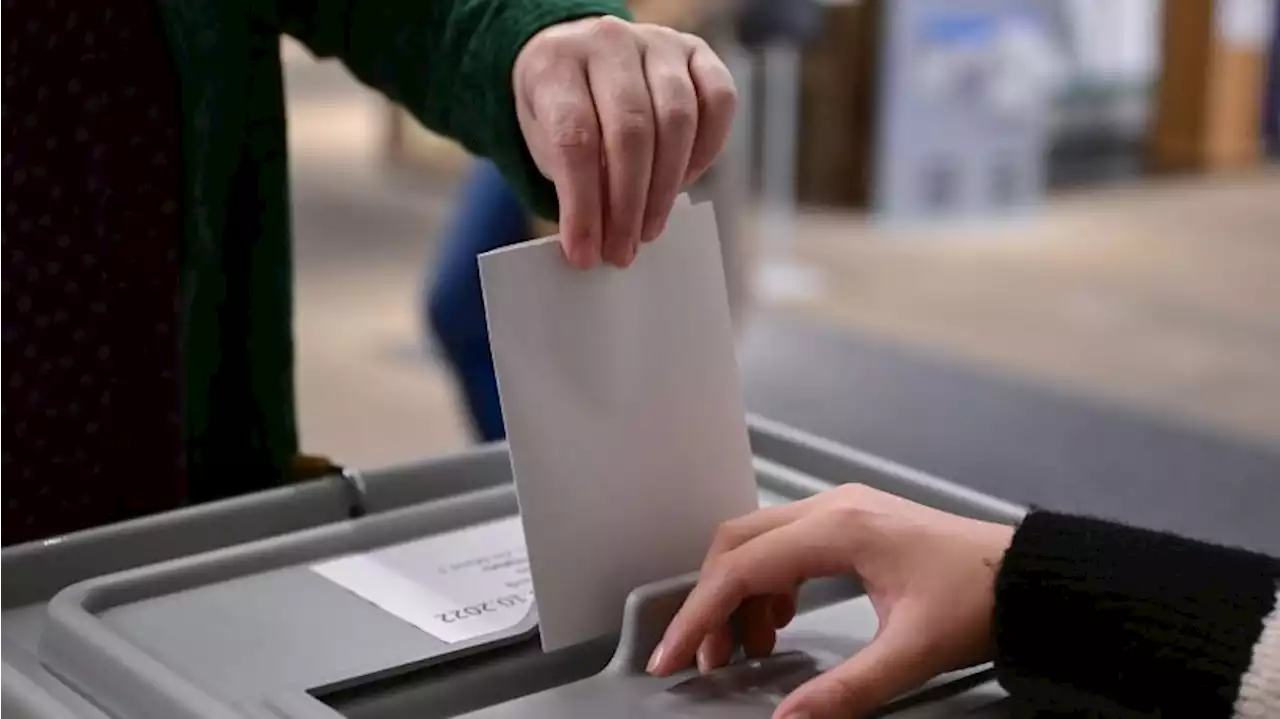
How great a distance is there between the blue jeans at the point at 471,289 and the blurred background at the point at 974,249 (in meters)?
0.45

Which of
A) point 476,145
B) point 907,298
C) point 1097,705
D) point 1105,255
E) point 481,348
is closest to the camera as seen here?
point 1097,705

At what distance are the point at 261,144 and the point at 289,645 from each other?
0.31 metres

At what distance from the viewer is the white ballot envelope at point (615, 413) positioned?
0.65 m

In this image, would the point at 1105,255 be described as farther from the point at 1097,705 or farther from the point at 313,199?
the point at 1097,705

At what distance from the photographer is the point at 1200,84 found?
17.6 ft

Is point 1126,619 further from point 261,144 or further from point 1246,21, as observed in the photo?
point 1246,21

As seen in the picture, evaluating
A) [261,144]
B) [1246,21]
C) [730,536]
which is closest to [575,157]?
[730,536]

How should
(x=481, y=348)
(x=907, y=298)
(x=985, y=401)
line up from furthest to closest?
(x=907, y=298), (x=985, y=401), (x=481, y=348)

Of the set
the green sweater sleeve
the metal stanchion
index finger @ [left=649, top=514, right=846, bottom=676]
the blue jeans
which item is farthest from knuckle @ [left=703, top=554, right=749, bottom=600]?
the metal stanchion

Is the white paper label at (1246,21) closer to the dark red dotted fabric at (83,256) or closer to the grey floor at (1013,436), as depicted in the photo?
the grey floor at (1013,436)

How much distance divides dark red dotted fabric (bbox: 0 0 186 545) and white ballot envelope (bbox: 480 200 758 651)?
0.93ft

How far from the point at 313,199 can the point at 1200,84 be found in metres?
2.83

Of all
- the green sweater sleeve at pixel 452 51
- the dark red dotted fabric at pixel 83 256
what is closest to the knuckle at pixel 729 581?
the green sweater sleeve at pixel 452 51

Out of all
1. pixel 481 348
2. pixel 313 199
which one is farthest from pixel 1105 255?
pixel 481 348
